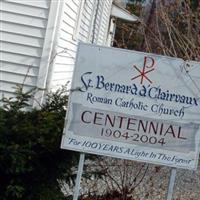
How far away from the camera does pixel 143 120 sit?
4293mm

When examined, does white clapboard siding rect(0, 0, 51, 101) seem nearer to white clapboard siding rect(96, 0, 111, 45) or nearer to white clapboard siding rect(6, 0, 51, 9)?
white clapboard siding rect(6, 0, 51, 9)

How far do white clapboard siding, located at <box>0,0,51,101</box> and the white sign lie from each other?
8.93 feet

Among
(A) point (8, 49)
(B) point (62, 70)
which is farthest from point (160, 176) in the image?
(A) point (8, 49)

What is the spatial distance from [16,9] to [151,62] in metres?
3.17

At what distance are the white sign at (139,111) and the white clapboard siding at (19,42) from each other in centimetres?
272

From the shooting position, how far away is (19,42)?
6953mm

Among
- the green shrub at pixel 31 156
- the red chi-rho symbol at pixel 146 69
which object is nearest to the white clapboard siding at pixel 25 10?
the green shrub at pixel 31 156

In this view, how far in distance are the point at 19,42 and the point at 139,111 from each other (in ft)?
10.3

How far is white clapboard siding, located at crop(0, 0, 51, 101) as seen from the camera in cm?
691

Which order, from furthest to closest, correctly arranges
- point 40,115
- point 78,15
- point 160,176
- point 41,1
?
1. point 78,15
2. point 160,176
3. point 41,1
4. point 40,115

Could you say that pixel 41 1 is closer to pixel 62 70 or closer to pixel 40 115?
pixel 62 70

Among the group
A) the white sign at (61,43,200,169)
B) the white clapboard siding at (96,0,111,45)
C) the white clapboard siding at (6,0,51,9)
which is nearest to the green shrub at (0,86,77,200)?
the white sign at (61,43,200,169)

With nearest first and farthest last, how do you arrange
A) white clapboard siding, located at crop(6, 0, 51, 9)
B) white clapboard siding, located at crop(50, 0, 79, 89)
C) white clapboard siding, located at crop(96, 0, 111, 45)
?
white clapboard siding, located at crop(6, 0, 51, 9), white clapboard siding, located at crop(50, 0, 79, 89), white clapboard siding, located at crop(96, 0, 111, 45)

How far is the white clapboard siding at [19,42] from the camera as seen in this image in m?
6.91
